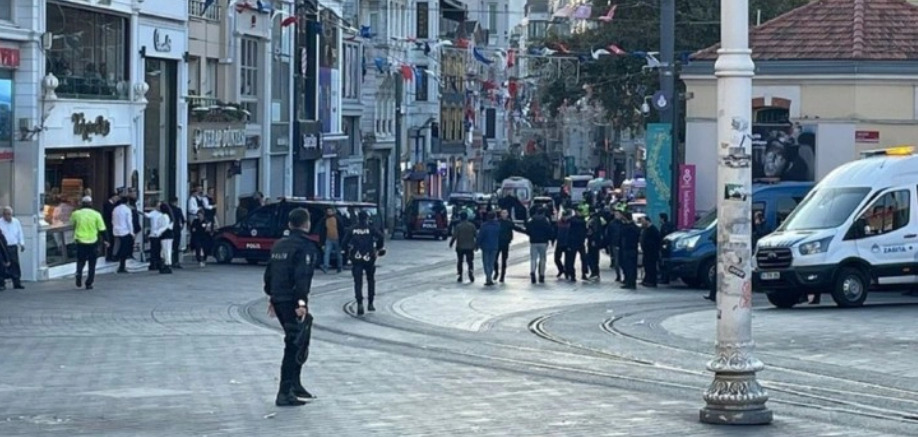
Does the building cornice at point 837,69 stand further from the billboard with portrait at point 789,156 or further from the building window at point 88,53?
the building window at point 88,53

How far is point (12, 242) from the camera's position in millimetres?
31297

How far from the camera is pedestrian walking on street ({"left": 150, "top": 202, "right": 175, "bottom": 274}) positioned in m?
37.0

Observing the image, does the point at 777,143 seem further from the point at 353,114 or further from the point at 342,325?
the point at 353,114

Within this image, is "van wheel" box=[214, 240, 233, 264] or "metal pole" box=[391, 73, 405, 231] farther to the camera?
"metal pole" box=[391, 73, 405, 231]

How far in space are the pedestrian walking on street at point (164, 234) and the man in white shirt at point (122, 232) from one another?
22.2 inches

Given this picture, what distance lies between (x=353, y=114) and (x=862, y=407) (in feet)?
188

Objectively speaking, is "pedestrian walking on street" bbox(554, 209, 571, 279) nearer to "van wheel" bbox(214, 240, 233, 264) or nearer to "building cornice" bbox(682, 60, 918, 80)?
"building cornice" bbox(682, 60, 918, 80)

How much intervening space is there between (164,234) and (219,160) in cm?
1236

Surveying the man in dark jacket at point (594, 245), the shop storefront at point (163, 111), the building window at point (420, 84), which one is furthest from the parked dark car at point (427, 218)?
the man in dark jacket at point (594, 245)

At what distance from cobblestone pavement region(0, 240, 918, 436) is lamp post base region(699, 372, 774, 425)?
0.14 metres

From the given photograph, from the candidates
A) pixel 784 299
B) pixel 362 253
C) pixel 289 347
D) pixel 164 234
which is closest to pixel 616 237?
pixel 784 299

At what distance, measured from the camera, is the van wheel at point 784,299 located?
30.2 meters

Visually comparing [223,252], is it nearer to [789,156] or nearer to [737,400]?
[789,156]

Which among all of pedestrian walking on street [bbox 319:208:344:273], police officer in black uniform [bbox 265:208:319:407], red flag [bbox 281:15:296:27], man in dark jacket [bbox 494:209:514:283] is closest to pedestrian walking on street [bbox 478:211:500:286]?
man in dark jacket [bbox 494:209:514:283]
